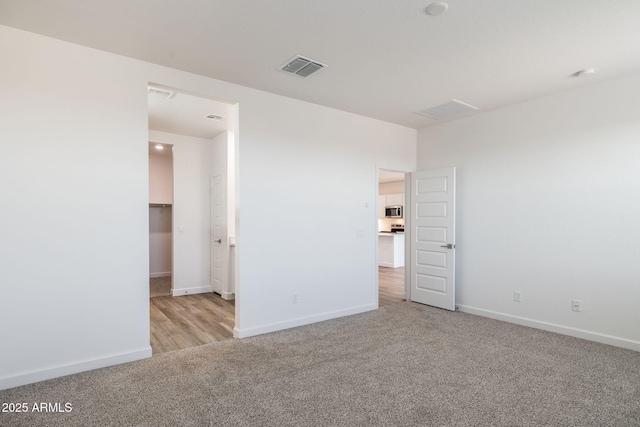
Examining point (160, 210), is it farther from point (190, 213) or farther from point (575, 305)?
point (575, 305)

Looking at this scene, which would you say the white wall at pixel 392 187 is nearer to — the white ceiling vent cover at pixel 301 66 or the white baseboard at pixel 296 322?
the white baseboard at pixel 296 322

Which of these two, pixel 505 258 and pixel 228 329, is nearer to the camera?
pixel 228 329

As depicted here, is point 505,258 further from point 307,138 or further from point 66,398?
point 66,398

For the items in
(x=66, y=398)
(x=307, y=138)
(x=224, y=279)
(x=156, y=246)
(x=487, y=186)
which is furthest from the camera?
(x=156, y=246)

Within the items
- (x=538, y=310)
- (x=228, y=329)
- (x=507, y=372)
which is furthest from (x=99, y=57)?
(x=538, y=310)

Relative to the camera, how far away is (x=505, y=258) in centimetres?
466

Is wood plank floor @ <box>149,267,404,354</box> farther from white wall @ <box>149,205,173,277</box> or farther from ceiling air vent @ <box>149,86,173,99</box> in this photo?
ceiling air vent @ <box>149,86,173,99</box>

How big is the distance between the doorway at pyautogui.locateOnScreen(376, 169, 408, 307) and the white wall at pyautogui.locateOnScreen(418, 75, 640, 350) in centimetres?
132

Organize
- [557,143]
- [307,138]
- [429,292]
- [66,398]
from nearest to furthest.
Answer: [66,398] → [557,143] → [307,138] → [429,292]

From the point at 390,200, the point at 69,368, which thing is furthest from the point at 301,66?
the point at 390,200

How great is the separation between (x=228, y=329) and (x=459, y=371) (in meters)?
2.72

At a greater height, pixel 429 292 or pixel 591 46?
pixel 591 46

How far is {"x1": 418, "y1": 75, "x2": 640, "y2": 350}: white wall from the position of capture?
3677 mm

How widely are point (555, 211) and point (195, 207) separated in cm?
571
